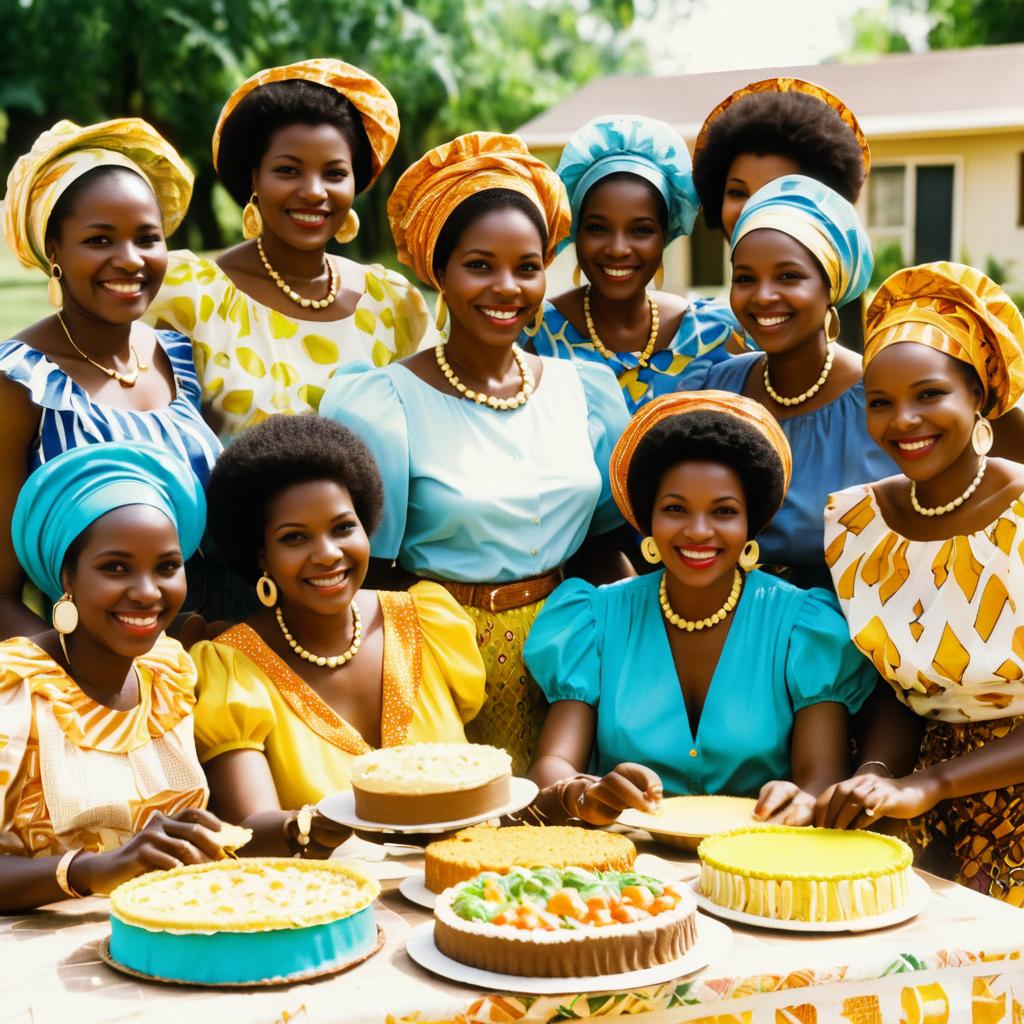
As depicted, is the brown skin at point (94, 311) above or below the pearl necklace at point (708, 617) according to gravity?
above

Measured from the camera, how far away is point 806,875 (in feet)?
9.73

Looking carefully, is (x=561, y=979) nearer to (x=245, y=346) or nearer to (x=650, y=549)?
(x=650, y=549)

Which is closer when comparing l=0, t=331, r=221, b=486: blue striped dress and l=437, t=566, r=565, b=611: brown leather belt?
l=0, t=331, r=221, b=486: blue striped dress

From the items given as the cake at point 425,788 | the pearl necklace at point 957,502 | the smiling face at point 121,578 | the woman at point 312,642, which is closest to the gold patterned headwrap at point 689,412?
the pearl necklace at point 957,502

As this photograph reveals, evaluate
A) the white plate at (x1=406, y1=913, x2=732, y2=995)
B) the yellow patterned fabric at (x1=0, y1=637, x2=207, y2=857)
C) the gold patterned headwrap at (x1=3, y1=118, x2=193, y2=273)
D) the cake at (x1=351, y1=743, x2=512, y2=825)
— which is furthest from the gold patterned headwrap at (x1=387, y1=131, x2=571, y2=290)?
the white plate at (x1=406, y1=913, x2=732, y2=995)

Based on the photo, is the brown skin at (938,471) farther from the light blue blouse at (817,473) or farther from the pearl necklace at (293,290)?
the pearl necklace at (293,290)

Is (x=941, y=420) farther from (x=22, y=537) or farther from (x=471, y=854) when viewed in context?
(x=22, y=537)

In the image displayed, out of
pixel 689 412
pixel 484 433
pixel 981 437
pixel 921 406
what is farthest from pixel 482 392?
pixel 981 437

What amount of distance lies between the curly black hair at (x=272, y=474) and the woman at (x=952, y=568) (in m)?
1.31

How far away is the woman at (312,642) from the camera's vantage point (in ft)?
12.1

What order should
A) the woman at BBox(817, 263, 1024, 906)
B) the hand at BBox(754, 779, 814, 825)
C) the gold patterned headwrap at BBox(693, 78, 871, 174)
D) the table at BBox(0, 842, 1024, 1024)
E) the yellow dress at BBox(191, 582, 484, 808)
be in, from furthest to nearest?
the gold patterned headwrap at BBox(693, 78, 871, 174) < the woman at BBox(817, 263, 1024, 906) < the yellow dress at BBox(191, 582, 484, 808) < the hand at BBox(754, 779, 814, 825) < the table at BBox(0, 842, 1024, 1024)

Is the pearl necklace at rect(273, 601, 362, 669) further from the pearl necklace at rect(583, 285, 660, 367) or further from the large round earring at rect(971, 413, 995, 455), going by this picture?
the large round earring at rect(971, 413, 995, 455)

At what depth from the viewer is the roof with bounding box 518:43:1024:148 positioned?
18.4m

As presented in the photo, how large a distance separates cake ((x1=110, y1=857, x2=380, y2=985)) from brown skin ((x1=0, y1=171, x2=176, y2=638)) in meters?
1.35
